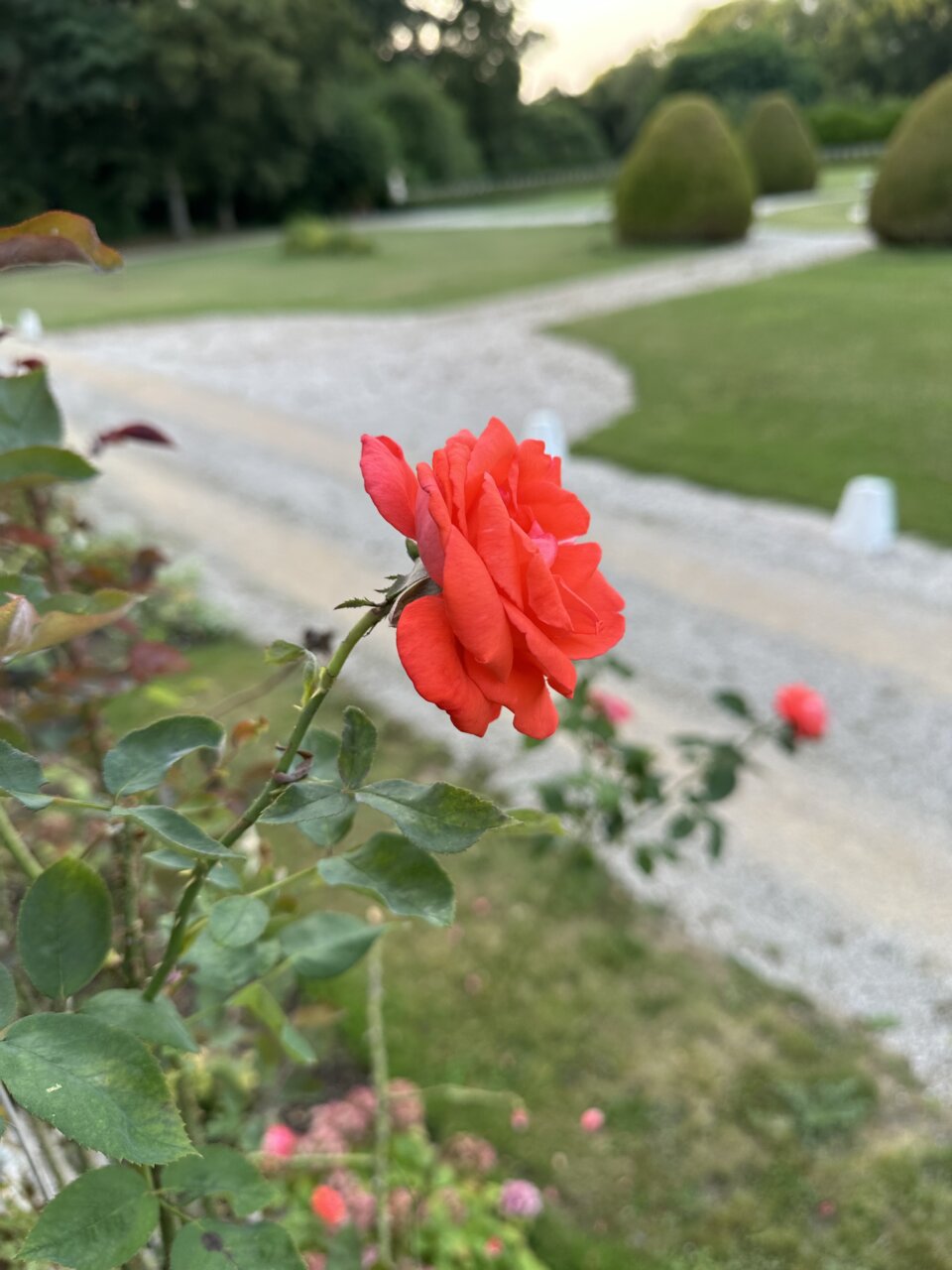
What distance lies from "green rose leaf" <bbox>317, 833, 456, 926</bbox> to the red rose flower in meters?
1.58

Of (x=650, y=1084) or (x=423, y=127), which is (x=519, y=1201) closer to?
(x=650, y=1084)

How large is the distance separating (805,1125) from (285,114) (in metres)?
27.9

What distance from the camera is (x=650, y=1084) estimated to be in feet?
6.23

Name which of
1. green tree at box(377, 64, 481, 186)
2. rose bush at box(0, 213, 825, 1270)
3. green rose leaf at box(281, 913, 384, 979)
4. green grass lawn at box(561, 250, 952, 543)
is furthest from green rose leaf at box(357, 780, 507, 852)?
green tree at box(377, 64, 481, 186)

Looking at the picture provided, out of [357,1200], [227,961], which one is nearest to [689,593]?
[357,1200]

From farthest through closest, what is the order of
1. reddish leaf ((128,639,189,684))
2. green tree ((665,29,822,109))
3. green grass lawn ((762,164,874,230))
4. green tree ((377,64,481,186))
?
1. green tree ((665,29,822,109))
2. green tree ((377,64,481,186))
3. green grass lawn ((762,164,874,230))
4. reddish leaf ((128,639,189,684))

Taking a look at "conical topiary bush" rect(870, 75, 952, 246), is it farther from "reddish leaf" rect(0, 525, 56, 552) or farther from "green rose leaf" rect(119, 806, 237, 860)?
"green rose leaf" rect(119, 806, 237, 860)

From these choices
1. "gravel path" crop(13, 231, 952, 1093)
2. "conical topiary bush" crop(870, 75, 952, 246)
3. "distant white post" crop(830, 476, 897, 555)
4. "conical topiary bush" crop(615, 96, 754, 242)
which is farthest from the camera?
"conical topiary bush" crop(615, 96, 754, 242)

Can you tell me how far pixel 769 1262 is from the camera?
158 centimetres

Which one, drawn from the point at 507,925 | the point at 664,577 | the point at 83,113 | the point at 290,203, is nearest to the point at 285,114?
the point at 290,203

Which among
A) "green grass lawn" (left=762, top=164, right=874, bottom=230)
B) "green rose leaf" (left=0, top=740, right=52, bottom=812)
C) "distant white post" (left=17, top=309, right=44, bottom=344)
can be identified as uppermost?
"green grass lawn" (left=762, top=164, right=874, bottom=230)

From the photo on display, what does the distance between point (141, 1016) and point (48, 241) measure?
0.53m

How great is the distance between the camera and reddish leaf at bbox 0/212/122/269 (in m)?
0.63

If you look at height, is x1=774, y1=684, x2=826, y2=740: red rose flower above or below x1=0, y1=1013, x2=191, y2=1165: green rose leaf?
below
